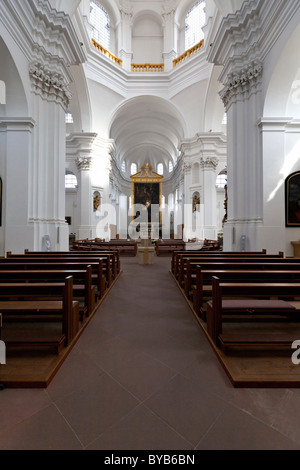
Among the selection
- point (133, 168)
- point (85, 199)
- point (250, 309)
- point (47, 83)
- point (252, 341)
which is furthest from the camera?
point (133, 168)

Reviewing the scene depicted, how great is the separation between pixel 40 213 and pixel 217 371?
23.1 ft

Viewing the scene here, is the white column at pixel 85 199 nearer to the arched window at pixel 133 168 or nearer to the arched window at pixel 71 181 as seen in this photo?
the arched window at pixel 71 181

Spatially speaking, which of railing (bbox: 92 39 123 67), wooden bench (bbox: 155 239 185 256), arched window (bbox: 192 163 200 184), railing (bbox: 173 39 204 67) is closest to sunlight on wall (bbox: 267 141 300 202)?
wooden bench (bbox: 155 239 185 256)

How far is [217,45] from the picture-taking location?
847cm

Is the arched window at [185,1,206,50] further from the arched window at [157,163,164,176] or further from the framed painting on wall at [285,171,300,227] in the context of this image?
the framed painting on wall at [285,171,300,227]

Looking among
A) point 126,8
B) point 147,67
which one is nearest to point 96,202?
point 147,67

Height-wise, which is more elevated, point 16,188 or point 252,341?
point 16,188

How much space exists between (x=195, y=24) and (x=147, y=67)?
4.18 metres

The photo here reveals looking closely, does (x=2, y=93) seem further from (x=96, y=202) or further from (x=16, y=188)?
(x=96, y=202)

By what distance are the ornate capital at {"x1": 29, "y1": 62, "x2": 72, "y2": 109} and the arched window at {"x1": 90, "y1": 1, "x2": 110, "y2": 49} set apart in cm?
1098

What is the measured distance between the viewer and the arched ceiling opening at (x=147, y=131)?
18.0 m

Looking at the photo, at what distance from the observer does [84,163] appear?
15445 mm

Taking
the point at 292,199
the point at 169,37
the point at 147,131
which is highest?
the point at 169,37

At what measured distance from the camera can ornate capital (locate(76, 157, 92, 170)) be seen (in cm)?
1541
